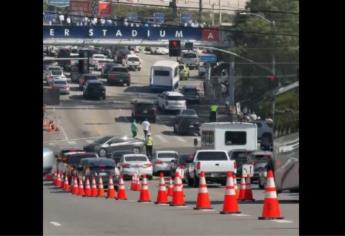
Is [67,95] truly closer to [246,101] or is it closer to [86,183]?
[246,101]

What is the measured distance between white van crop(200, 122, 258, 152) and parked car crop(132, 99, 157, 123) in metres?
25.9

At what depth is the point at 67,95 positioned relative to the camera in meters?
95.6

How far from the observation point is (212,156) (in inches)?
1698

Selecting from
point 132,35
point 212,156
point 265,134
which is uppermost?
point 132,35

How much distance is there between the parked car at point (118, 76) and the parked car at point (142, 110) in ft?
53.3

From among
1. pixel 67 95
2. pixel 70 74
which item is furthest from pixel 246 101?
pixel 70 74

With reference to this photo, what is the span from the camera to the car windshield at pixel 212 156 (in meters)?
42.7

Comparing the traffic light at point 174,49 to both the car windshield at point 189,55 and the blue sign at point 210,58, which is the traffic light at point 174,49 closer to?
the blue sign at point 210,58

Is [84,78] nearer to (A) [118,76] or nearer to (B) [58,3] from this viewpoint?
(A) [118,76]

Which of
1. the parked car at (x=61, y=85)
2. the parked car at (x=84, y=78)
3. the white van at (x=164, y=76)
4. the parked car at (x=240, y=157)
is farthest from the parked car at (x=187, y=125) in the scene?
the parked car at (x=240, y=157)

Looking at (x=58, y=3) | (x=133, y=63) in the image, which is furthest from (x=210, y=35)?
(x=133, y=63)

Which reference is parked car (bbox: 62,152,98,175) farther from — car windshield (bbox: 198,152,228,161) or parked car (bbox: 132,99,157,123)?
parked car (bbox: 132,99,157,123)

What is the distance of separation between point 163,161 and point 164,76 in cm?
4452
